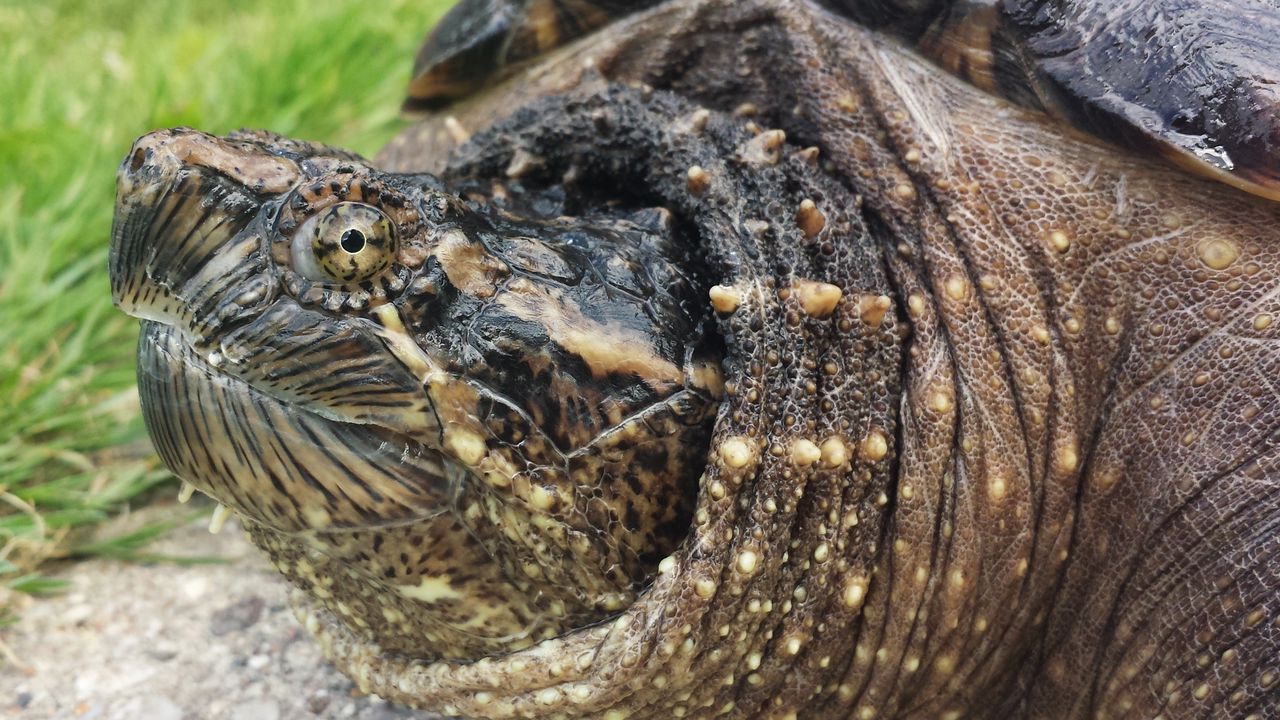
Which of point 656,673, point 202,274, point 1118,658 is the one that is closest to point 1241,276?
point 1118,658

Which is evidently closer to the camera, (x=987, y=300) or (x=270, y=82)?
(x=987, y=300)

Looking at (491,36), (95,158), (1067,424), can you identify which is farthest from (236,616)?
(95,158)

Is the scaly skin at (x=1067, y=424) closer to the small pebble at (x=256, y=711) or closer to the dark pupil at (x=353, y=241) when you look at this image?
the dark pupil at (x=353, y=241)

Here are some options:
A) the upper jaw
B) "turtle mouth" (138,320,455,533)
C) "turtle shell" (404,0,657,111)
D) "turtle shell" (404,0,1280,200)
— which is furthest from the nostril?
"turtle shell" (404,0,1280,200)

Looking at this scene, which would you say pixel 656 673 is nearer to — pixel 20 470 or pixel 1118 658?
pixel 1118 658

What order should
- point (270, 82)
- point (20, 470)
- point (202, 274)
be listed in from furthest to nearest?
point (270, 82)
point (20, 470)
point (202, 274)

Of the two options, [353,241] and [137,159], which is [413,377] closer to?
[353,241]

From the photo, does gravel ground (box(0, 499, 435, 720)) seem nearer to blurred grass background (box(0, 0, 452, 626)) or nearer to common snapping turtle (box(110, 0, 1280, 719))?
blurred grass background (box(0, 0, 452, 626))
